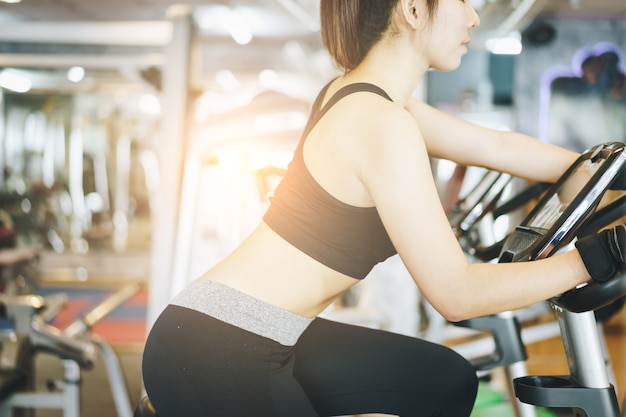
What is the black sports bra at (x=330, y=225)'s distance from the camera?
3.18ft

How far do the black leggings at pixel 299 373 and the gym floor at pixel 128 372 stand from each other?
2.08 meters

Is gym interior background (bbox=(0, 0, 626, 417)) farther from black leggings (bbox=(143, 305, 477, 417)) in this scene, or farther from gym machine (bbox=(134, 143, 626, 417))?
black leggings (bbox=(143, 305, 477, 417))

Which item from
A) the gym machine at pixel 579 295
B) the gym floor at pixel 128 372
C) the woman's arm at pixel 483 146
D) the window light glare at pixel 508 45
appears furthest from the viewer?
the window light glare at pixel 508 45

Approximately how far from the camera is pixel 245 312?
998 millimetres

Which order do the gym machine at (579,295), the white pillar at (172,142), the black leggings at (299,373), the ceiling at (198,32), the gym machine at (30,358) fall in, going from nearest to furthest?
the gym machine at (579,295) < the black leggings at (299,373) < the gym machine at (30,358) < the white pillar at (172,142) < the ceiling at (198,32)

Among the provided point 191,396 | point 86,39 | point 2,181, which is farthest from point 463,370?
point 2,181

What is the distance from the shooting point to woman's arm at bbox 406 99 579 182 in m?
1.26

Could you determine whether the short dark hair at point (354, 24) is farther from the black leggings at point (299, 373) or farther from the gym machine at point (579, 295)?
the black leggings at point (299, 373)

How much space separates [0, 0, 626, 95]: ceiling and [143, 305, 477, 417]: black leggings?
5.14 ft

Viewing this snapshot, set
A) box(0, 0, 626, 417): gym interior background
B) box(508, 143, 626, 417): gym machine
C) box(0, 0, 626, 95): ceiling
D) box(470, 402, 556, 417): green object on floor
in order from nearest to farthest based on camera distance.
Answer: box(508, 143, 626, 417): gym machine → box(470, 402, 556, 417): green object on floor → box(0, 0, 626, 95): ceiling → box(0, 0, 626, 417): gym interior background

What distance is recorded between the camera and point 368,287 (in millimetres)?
2738

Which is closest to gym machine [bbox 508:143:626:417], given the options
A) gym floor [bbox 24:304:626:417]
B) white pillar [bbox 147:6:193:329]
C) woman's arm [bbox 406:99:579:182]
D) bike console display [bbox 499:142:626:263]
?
bike console display [bbox 499:142:626:263]

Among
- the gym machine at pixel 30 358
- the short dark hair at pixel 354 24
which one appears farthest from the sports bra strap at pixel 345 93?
the gym machine at pixel 30 358

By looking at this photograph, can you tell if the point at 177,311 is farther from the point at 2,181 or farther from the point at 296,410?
the point at 2,181
